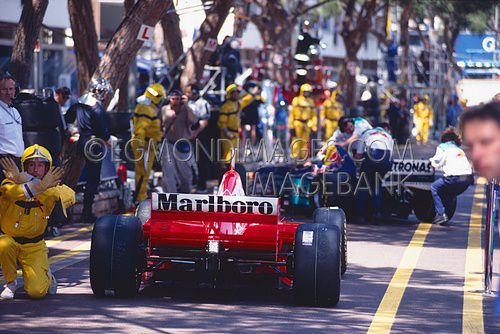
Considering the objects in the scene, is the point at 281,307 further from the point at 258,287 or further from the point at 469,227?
the point at 469,227

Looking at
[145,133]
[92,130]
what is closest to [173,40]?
[145,133]

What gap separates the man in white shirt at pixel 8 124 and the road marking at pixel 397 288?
4.27m

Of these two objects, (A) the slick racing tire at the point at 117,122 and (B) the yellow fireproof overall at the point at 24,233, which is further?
(A) the slick racing tire at the point at 117,122

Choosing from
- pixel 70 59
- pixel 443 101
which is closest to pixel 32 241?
pixel 70 59

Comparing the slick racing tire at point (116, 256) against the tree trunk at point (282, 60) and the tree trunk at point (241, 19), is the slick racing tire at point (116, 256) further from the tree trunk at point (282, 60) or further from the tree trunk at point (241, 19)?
the tree trunk at point (241, 19)

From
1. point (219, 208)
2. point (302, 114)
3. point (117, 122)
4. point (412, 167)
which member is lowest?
point (219, 208)

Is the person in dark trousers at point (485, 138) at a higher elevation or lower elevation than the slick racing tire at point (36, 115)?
lower

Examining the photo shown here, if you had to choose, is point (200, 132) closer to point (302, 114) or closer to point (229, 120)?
point (229, 120)

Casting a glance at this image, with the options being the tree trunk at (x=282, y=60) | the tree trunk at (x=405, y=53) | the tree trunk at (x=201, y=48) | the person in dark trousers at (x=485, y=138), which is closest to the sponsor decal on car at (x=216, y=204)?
the person in dark trousers at (x=485, y=138)

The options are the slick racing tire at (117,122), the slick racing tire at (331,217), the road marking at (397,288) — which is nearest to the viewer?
the road marking at (397,288)

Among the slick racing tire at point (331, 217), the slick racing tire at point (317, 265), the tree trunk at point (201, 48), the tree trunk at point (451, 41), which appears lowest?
the slick racing tire at point (317, 265)

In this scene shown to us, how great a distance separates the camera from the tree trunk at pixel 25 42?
1709cm

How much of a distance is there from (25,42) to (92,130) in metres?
1.73

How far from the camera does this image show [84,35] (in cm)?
1873
